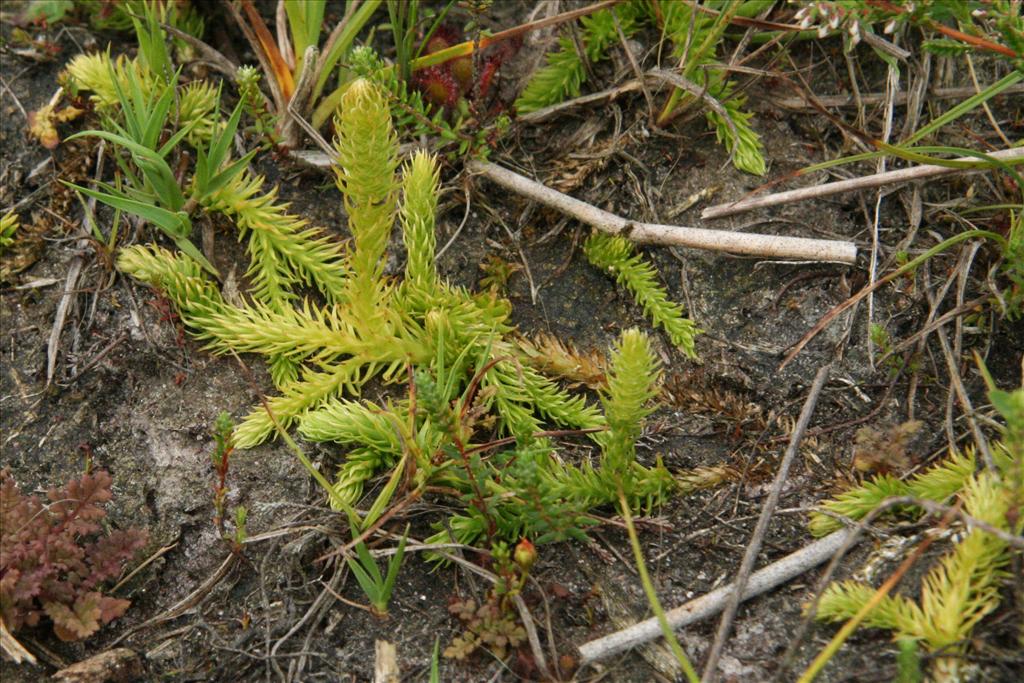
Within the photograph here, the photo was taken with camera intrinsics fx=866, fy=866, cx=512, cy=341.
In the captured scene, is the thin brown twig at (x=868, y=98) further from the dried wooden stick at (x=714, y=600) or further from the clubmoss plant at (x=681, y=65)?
the dried wooden stick at (x=714, y=600)

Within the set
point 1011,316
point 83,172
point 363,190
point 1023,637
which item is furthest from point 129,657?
point 1011,316

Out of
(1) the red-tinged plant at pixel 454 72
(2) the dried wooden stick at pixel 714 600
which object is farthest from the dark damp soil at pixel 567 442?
(1) the red-tinged plant at pixel 454 72

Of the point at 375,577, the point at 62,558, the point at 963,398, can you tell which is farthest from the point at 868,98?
the point at 62,558

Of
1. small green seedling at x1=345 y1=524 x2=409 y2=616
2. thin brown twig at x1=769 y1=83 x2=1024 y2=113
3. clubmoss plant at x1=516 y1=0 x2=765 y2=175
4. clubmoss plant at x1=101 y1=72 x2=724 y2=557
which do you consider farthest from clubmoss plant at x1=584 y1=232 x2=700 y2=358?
small green seedling at x1=345 y1=524 x2=409 y2=616

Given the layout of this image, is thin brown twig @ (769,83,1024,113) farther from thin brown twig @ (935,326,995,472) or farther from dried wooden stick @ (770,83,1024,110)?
thin brown twig @ (935,326,995,472)

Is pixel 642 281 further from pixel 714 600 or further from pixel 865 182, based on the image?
pixel 714 600

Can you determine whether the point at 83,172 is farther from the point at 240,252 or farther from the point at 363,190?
the point at 363,190
